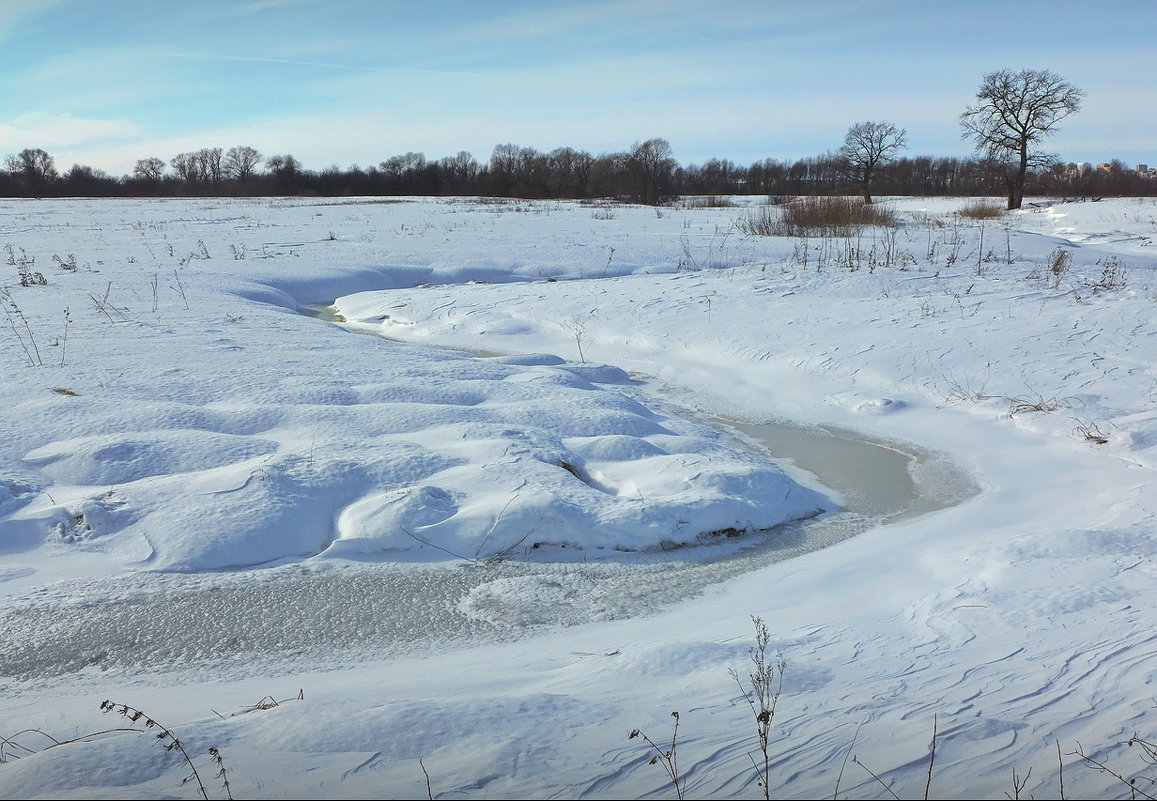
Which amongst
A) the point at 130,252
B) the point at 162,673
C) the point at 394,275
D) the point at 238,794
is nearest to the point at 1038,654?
the point at 238,794

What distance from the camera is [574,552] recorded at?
12.1 ft

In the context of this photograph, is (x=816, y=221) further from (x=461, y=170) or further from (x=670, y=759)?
(x=461, y=170)

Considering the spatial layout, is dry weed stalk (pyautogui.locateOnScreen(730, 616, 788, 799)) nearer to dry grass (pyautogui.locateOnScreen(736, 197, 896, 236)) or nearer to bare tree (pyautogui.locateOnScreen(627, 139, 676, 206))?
dry grass (pyautogui.locateOnScreen(736, 197, 896, 236))

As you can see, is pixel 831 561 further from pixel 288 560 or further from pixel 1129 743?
pixel 288 560

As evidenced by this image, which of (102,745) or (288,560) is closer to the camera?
(102,745)

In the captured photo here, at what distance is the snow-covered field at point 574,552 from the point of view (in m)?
2.07

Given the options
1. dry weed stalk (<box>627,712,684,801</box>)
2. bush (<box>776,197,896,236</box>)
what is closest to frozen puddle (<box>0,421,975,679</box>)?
dry weed stalk (<box>627,712,684,801</box>)

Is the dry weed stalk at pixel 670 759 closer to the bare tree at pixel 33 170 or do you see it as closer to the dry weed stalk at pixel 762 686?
the dry weed stalk at pixel 762 686

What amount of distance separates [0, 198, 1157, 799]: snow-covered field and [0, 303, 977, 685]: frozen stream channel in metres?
0.02

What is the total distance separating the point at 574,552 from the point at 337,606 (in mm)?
1104

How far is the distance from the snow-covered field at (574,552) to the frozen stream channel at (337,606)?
17mm

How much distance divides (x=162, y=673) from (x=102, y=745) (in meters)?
0.79

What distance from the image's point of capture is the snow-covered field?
207cm

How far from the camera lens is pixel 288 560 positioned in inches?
139
